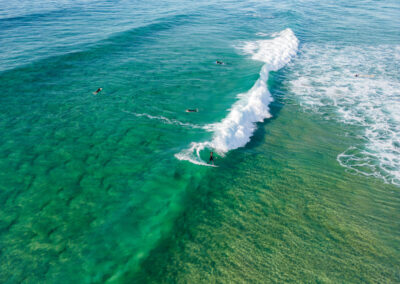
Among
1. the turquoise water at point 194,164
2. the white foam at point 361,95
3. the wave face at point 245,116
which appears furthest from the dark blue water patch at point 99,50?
the white foam at point 361,95

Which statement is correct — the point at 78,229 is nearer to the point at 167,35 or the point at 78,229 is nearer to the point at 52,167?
the point at 52,167

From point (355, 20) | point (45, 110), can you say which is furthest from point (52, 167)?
point (355, 20)

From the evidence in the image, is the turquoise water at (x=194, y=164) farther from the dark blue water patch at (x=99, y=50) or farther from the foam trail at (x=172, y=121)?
the dark blue water patch at (x=99, y=50)

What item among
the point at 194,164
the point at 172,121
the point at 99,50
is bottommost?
the point at 194,164

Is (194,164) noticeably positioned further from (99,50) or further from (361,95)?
(99,50)

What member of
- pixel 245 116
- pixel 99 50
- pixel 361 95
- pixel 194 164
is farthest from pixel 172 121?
pixel 361 95

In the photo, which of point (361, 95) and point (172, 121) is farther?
point (361, 95)

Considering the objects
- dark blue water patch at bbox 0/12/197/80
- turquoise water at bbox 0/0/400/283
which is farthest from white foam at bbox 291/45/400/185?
dark blue water patch at bbox 0/12/197/80
